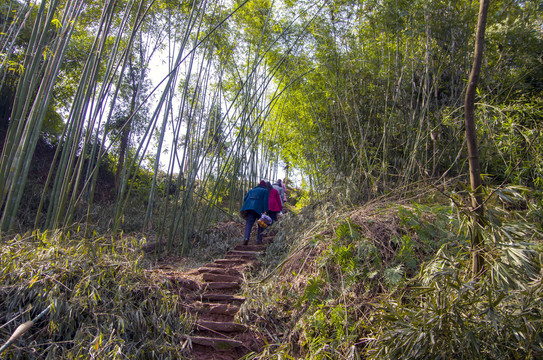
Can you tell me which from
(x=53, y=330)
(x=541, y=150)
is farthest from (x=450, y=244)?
(x=53, y=330)

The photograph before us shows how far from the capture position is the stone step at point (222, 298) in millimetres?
3006

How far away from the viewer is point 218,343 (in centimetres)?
249

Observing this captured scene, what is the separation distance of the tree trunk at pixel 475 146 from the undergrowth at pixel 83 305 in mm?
1882

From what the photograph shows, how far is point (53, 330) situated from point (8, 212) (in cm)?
123

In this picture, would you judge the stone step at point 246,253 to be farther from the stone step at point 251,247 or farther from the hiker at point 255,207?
the hiker at point 255,207

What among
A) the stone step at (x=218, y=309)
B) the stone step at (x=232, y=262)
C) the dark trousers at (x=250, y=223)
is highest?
the dark trousers at (x=250, y=223)

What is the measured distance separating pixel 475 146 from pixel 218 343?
2013mm

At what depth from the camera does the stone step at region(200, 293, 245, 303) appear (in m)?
3.01

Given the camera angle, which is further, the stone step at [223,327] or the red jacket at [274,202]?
the red jacket at [274,202]

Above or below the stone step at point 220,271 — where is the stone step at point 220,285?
below

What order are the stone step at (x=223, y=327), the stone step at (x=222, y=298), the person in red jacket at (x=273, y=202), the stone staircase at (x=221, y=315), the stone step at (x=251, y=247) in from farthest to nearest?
the person in red jacket at (x=273, y=202), the stone step at (x=251, y=247), the stone step at (x=222, y=298), the stone step at (x=223, y=327), the stone staircase at (x=221, y=315)

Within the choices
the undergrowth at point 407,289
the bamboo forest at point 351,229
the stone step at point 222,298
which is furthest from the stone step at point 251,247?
the stone step at point 222,298

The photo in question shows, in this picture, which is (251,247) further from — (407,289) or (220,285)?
(407,289)

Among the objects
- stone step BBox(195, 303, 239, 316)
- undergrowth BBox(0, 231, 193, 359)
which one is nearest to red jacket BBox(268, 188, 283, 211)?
stone step BBox(195, 303, 239, 316)
